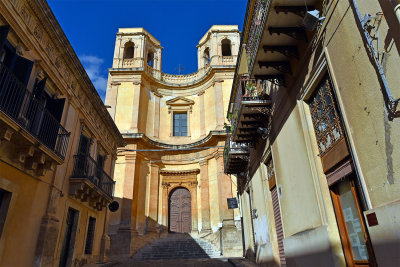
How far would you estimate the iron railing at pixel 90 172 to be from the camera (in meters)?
9.52

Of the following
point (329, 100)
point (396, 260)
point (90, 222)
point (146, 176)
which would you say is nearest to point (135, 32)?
point (146, 176)

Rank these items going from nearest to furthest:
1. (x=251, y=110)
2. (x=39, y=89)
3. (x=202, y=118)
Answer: (x=39, y=89), (x=251, y=110), (x=202, y=118)

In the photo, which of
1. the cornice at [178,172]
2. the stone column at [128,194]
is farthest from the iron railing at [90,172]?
the cornice at [178,172]

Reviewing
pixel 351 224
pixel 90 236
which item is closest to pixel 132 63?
pixel 90 236

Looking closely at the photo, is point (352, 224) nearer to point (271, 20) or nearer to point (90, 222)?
point (271, 20)

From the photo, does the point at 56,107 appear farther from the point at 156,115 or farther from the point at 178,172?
the point at 156,115

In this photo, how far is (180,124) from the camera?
2367 cm

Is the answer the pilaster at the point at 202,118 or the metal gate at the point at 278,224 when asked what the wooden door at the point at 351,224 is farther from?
the pilaster at the point at 202,118

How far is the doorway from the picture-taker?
8977 millimetres

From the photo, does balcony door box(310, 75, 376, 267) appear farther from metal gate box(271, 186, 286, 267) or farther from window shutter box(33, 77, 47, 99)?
window shutter box(33, 77, 47, 99)

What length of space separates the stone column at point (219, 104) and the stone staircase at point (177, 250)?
26.3 feet

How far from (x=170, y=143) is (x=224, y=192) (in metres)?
6.45

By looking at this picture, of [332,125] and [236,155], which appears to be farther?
[236,155]

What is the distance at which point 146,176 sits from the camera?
20438 mm
